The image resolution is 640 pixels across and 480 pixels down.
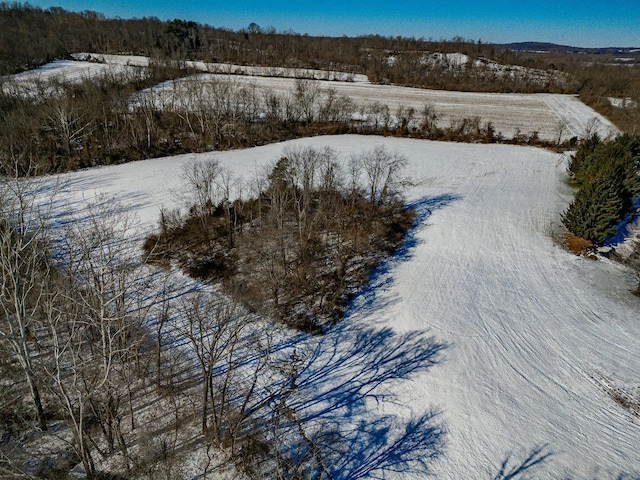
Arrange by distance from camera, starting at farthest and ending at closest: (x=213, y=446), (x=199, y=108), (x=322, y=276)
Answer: (x=199, y=108), (x=322, y=276), (x=213, y=446)

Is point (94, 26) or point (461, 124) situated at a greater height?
point (94, 26)

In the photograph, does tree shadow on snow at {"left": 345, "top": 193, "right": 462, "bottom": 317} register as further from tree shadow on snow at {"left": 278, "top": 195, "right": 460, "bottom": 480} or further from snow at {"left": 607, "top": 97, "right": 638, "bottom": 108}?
snow at {"left": 607, "top": 97, "right": 638, "bottom": 108}

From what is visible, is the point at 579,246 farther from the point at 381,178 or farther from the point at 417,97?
the point at 417,97

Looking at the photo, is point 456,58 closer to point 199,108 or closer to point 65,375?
point 199,108

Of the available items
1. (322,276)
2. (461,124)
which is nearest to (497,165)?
(461,124)

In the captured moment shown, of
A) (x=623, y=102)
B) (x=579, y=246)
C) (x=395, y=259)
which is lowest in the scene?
(x=395, y=259)

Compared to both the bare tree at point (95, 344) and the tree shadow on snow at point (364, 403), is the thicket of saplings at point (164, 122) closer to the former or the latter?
the bare tree at point (95, 344)

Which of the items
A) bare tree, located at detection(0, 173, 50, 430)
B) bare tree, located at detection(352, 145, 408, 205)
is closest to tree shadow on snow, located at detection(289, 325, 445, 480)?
bare tree, located at detection(0, 173, 50, 430)

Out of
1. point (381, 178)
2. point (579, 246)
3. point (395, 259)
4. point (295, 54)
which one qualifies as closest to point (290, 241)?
point (395, 259)
